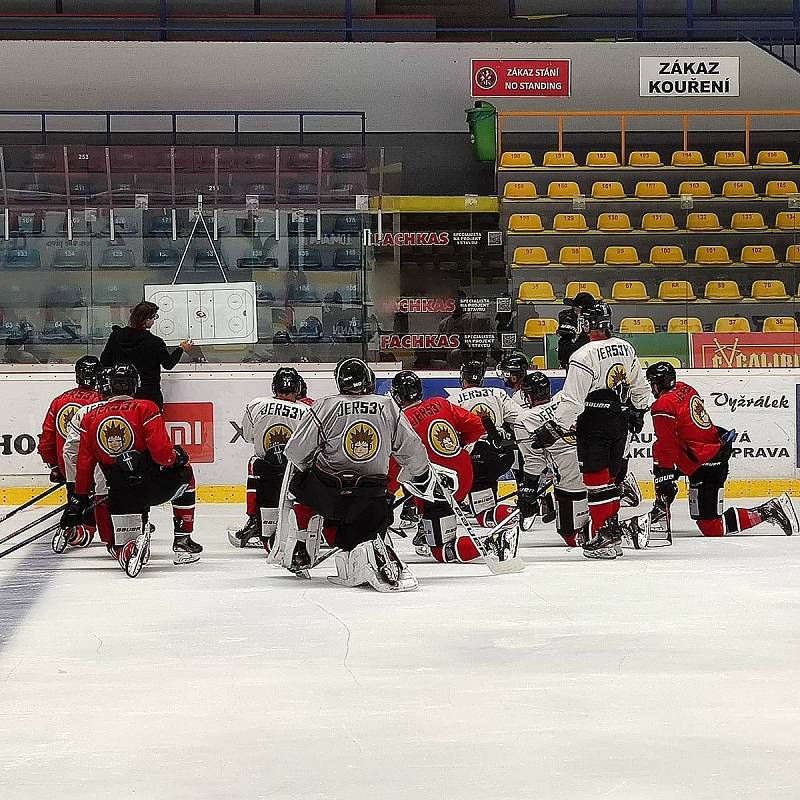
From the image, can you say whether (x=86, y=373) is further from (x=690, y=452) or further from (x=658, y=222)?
(x=658, y=222)

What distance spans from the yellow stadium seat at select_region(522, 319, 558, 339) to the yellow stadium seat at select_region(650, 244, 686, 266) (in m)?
1.57

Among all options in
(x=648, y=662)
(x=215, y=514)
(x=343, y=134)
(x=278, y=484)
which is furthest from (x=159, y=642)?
(x=343, y=134)

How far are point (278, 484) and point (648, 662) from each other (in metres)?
3.89

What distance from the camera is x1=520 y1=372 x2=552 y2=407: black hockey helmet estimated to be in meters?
9.03

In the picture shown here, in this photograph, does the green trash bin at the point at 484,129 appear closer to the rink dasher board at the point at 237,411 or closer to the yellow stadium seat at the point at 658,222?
the yellow stadium seat at the point at 658,222

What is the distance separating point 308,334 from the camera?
11.5 meters

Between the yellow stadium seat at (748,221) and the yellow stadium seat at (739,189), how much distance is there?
23cm

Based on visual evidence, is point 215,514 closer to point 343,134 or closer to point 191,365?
point 191,365

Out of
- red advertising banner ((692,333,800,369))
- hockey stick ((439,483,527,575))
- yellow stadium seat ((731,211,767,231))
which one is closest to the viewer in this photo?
hockey stick ((439,483,527,575))

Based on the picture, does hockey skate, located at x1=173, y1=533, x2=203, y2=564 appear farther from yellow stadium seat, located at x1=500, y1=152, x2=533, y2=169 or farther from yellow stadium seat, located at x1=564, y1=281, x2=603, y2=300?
yellow stadium seat, located at x1=500, y1=152, x2=533, y2=169

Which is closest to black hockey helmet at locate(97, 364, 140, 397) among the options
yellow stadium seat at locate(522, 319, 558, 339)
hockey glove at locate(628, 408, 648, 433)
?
hockey glove at locate(628, 408, 648, 433)

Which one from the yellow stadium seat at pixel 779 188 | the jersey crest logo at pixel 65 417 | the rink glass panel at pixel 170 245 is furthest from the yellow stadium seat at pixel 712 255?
the jersey crest logo at pixel 65 417

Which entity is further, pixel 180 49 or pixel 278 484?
pixel 180 49

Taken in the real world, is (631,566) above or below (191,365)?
below
